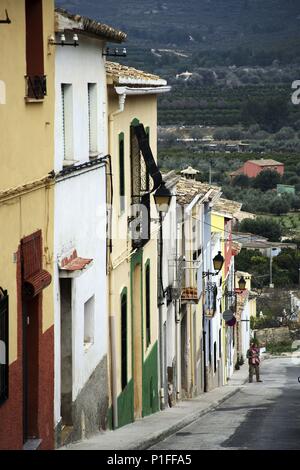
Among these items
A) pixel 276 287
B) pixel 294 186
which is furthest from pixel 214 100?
pixel 276 287

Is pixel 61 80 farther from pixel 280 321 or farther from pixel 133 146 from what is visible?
pixel 280 321

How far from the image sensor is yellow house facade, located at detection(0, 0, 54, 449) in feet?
38.5

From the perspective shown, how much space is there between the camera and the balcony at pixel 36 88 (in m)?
12.6

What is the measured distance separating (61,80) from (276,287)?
244 ft

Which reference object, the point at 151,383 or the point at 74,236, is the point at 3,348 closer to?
the point at 74,236

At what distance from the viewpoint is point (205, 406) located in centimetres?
2583

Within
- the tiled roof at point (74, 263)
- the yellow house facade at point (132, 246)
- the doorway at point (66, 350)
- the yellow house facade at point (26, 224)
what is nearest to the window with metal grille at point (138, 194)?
the yellow house facade at point (132, 246)

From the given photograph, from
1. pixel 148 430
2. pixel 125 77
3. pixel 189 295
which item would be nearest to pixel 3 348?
pixel 148 430

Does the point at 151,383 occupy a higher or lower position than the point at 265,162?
higher

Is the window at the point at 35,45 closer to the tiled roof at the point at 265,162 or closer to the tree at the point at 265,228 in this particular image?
the tree at the point at 265,228

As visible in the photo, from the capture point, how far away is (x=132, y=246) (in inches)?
826

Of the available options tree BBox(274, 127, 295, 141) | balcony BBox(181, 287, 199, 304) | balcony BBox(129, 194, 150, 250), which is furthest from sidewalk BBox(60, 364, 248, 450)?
tree BBox(274, 127, 295, 141)

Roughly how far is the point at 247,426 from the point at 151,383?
16.8 feet

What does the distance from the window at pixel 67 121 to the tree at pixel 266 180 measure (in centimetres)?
10727
